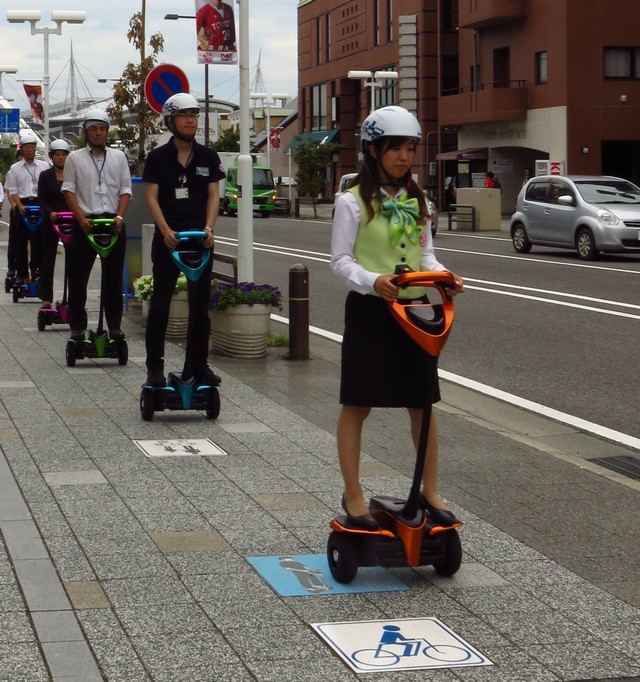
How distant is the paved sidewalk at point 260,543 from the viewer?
438 cm

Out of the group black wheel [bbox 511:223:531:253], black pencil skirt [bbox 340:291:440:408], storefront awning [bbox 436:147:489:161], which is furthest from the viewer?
storefront awning [bbox 436:147:489:161]

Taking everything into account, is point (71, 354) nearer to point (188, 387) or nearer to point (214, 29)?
point (188, 387)

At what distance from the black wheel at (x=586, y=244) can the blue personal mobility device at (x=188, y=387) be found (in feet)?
61.9

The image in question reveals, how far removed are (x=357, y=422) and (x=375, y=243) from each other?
720 mm

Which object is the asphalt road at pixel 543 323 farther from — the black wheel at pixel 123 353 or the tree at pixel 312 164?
the tree at pixel 312 164

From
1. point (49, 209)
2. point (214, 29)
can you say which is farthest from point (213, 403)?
point (49, 209)

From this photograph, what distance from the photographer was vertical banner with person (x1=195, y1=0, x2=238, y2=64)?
12.8 m

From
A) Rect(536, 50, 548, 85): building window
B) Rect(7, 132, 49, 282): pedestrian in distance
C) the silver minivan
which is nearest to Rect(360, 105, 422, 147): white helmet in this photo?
Rect(7, 132, 49, 282): pedestrian in distance

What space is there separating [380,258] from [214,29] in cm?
807

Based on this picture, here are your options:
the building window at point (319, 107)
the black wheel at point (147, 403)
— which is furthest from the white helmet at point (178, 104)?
the building window at point (319, 107)

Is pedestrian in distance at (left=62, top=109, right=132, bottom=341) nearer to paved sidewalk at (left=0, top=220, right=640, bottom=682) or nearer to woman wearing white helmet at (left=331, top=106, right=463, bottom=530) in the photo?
paved sidewalk at (left=0, top=220, right=640, bottom=682)

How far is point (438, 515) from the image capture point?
5293 millimetres

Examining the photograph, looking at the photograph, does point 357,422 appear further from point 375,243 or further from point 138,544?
point 138,544

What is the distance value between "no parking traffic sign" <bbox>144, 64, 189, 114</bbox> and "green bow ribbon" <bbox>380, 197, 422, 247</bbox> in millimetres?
8319
